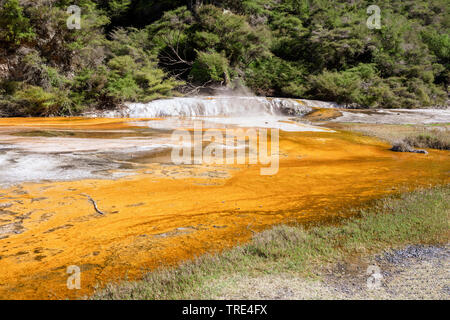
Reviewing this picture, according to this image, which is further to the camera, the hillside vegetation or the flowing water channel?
the hillside vegetation

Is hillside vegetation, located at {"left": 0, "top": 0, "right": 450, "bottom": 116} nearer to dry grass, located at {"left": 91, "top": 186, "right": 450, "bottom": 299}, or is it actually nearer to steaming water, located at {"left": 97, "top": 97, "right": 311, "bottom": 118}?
steaming water, located at {"left": 97, "top": 97, "right": 311, "bottom": 118}

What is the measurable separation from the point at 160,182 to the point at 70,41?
1846 cm

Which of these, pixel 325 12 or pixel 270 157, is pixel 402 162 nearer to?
pixel 270 157

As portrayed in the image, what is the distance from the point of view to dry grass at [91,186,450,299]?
300cm

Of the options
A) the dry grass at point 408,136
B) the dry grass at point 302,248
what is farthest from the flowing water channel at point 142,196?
the dry grass at point 408,136

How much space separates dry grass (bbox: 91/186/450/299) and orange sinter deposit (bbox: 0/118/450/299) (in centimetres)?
34

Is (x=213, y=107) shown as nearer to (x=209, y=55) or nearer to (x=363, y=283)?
(x=209, y=55)

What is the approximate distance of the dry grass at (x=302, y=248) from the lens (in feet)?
9.84

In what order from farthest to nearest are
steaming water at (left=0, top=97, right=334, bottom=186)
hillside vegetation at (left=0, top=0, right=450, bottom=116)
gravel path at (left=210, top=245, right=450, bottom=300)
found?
hillside vegetation at (left=0, top=0, right=450, bottom=116) < steaming water at (left=0, top=97, right=334, bottom=186) < gravel path at (left=210, top=245, right=450, bottom=300)

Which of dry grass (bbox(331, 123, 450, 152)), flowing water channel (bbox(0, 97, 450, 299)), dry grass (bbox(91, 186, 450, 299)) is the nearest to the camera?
dry grass (bbox(91, 186, 450, 299))

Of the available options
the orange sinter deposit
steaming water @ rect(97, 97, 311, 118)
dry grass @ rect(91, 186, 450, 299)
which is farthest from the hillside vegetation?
dry grass @ rect(91, 186, 450, 299)

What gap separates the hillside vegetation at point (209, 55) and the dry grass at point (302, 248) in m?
16.2
